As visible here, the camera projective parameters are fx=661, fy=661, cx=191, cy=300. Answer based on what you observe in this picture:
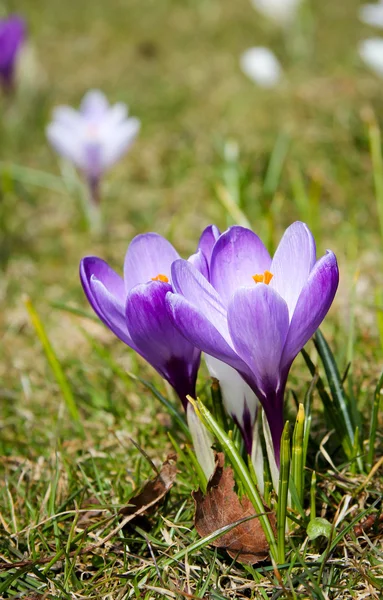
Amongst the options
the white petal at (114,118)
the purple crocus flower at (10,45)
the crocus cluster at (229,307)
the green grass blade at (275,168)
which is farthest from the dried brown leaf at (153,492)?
the purple crocus flower at (10,45)

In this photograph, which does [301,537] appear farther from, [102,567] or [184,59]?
[184,59]

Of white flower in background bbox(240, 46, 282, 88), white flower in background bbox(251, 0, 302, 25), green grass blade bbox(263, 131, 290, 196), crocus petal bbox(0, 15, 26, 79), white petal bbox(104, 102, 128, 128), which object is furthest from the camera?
white flower in background bbox(251, 0, 302, 25)

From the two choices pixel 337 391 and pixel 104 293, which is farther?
pixel 337 391

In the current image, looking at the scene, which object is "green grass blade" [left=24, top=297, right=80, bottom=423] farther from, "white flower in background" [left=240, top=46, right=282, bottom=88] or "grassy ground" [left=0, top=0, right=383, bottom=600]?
"white flower in background" [left=240, top=46, right=282, bottom=88]

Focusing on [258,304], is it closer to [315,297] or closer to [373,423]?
[315,297]

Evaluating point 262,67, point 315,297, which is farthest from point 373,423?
point 262,67

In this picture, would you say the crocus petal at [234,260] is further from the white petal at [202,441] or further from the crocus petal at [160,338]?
the white petal at [202,441]

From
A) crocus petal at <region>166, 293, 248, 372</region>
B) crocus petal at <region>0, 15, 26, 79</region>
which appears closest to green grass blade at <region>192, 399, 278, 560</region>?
crocus petal at <region>166, 293, 248, 372</region>

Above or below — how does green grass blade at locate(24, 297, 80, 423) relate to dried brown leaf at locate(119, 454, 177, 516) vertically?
above
